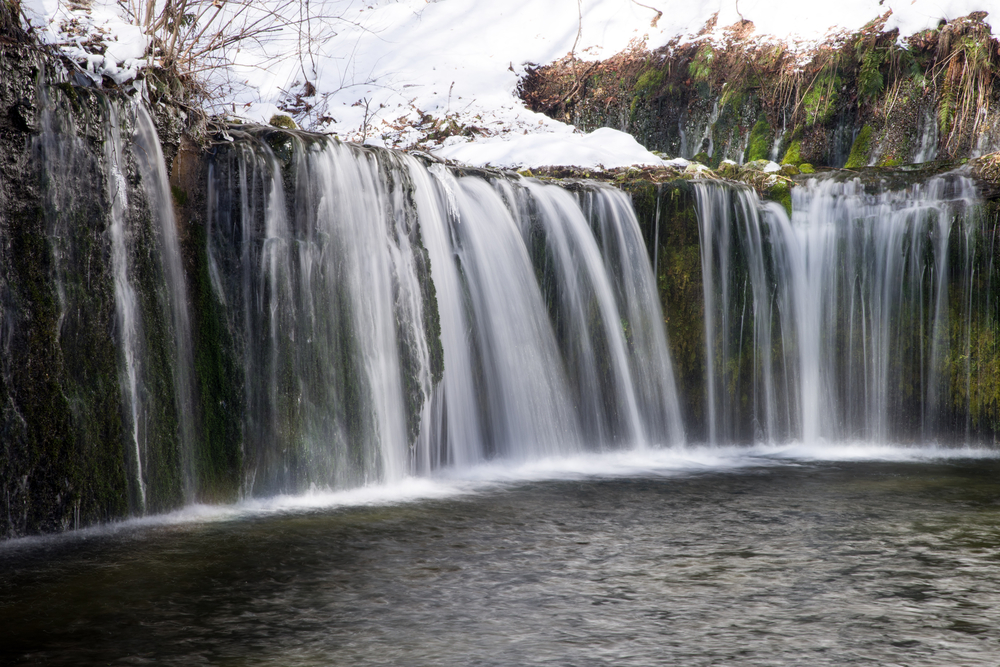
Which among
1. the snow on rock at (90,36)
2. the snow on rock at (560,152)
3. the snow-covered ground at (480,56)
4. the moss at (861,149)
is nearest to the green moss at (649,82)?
the snow-covered ground at (480,56)

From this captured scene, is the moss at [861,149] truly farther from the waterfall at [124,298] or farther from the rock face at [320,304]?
the waterfall at [124,298]

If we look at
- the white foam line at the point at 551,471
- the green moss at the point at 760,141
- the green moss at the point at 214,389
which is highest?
the green moss at the point at 760,141

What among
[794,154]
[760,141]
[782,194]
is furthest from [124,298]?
[760,141]

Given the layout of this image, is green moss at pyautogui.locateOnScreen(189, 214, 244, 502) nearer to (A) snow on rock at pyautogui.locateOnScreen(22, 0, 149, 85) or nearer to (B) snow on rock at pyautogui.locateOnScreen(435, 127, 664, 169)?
(A) snow on rock at pyautogui.locateOnScreen(22, 0, 149, 85)

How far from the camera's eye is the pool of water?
3.03 meters

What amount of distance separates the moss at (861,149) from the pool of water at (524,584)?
670 cm

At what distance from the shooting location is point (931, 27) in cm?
1165

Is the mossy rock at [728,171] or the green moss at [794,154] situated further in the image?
the green moss at [794,154]

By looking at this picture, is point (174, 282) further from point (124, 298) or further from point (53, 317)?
point (53, 317)

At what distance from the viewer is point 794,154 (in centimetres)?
1202

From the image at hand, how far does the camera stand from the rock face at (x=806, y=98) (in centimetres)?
1106

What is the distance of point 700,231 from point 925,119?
14.6 ft

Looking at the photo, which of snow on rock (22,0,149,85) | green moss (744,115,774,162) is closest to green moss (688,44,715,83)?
green moss (744,115,774,162)

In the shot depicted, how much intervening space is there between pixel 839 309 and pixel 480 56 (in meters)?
8.98
